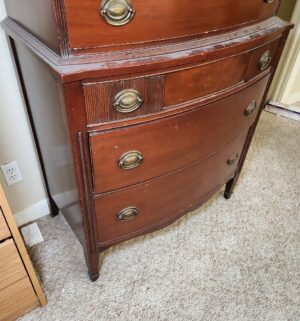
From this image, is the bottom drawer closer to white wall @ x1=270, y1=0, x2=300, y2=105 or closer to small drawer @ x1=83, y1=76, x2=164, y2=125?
small drawer @ x1=83, y1=76, x2=164, y2=125

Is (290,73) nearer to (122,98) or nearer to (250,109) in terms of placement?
(250,109)

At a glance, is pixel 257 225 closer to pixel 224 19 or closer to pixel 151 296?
pixel 151 296

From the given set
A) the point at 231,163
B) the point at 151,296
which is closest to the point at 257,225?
the point at 231,163

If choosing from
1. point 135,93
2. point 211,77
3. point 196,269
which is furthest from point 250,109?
point 196,269

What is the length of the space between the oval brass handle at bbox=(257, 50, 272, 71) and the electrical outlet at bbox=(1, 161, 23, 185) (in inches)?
40.1

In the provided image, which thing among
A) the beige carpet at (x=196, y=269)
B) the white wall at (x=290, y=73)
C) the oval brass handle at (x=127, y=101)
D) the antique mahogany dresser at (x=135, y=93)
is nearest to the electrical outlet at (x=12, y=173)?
the antique mahogany dresser at (x=135, y=93)

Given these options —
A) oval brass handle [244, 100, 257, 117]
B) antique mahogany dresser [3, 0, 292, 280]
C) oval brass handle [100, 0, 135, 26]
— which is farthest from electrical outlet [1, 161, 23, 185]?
oval brass handle [244, 100, 257, 117]

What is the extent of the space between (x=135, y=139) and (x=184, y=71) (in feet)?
0.73

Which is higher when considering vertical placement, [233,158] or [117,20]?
[117,20]

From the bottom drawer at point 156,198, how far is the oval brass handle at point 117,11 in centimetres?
48

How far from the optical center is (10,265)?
2.93ft

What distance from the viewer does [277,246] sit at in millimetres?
1386

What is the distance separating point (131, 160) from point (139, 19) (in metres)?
0.37

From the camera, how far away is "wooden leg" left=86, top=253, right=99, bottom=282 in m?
1.09
